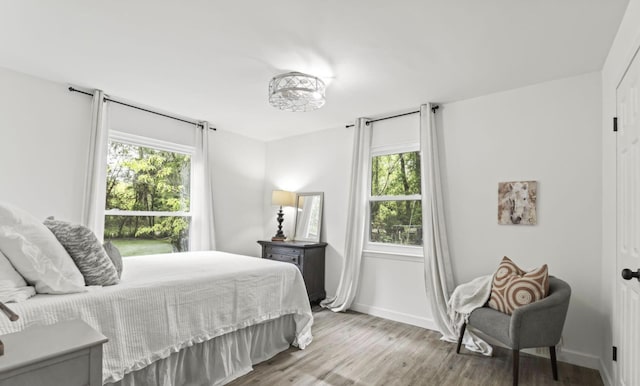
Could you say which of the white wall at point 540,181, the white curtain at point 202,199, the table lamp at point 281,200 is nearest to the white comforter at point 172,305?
the white curtain at point 202,199

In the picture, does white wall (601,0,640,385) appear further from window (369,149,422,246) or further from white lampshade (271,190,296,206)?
white lampshade (271,190,296,206)

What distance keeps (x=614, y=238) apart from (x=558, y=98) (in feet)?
4.42

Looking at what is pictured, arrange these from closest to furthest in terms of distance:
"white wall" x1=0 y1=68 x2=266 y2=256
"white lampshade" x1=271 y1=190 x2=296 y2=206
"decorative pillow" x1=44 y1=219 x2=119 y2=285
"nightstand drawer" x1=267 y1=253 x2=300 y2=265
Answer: "decorative pillow" x1=44 y1=219 x2=119 y2=285
"white wall" x1=0 y1=68 x2=266 y2=256
"nightstand drawer" x1=267 y1=253 x2=300 y2=265
"white lampshade" x1=271 y1=190 x2=296 y2=206

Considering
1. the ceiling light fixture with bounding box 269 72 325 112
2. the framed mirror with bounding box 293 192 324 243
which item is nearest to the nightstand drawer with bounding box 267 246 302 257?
the framed mirror with bounding box 293 192 324 243

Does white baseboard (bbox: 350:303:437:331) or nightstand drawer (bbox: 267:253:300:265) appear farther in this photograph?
nightstand drawer (bbox: 267:253:300:265)

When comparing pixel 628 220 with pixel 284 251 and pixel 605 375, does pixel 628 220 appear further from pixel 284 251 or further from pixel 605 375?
pixel 284 251

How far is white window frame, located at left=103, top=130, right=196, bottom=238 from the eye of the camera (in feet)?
12.0

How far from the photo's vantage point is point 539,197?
2.97 meters

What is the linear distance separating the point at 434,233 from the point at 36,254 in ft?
10.4

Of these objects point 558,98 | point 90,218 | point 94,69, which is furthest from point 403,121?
point 90,218

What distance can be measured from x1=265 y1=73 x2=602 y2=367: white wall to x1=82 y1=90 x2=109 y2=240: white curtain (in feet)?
10.1

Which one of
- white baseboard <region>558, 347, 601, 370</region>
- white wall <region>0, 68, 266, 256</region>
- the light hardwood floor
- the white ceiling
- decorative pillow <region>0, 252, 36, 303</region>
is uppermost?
the white ceiling

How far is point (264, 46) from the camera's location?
7.95 feet

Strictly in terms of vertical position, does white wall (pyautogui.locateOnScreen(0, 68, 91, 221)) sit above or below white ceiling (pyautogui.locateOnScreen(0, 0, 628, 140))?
below
